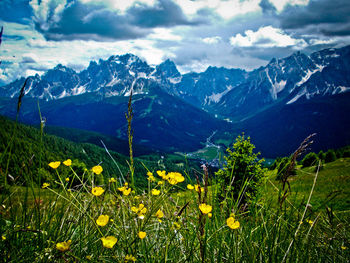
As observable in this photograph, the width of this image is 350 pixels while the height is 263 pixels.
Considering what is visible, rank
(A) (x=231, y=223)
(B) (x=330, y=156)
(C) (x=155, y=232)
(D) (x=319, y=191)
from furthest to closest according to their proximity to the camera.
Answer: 1. (B) (x=330, y=156)
2. (D) (x=319, y=191)
3. (C) (x=155, y=232)
4. (A) (x=231, y=223)

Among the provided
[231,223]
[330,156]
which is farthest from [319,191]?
[330,156]

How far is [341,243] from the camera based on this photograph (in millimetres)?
2609

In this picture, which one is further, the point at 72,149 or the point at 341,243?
the point at 72,149

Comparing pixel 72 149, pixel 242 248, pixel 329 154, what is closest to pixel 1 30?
pixel 242 248

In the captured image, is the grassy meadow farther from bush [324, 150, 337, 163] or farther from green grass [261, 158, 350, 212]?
bush [324, 150, 337, 163]

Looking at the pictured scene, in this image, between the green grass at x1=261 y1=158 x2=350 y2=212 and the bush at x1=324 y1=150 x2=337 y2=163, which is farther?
the bush at x1=324 y1=150 x2=337 y2=163

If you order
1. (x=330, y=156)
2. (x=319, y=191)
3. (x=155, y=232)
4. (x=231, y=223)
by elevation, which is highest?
(x=231, y=223)

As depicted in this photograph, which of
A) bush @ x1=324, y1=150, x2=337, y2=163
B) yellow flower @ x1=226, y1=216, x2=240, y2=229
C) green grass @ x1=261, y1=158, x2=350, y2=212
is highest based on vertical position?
yellow flower @ x1=226, y1=216, x2=240, y2=229

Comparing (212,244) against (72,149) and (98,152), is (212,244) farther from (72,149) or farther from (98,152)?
(98,152)

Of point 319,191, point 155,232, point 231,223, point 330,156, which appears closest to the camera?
point 231,223

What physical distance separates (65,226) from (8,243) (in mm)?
572

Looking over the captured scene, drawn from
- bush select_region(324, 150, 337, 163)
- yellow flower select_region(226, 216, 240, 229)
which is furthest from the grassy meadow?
bush select_region(324, 150, 337, 163)

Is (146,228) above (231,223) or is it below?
below

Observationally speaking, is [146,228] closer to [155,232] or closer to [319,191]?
[155,232]
